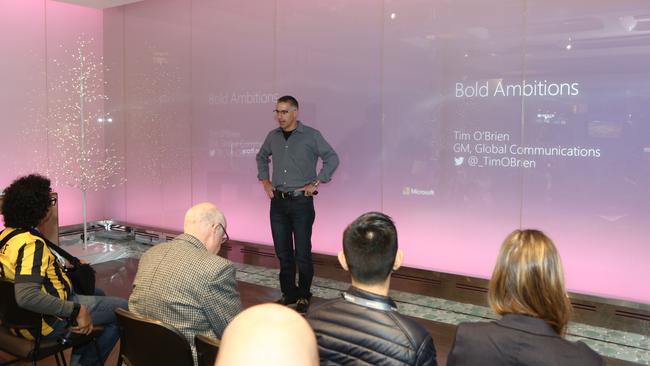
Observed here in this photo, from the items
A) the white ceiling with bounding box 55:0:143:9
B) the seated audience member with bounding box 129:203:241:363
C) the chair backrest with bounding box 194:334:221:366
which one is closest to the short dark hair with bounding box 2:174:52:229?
the seated audience member with bounding box 129:203:241:363

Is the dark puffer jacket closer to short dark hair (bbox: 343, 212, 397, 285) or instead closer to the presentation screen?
→ short dark hair (bbox: 343, 212, 397, 285)

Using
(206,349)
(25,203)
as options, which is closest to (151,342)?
(206,349)

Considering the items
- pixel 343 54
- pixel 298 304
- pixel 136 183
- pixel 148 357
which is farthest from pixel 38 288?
pixel 136 183

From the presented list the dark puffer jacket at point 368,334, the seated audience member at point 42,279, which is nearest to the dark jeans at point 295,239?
the seated audience member at point 42,279

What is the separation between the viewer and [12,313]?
8.41 feet

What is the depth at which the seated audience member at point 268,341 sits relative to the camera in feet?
2.87

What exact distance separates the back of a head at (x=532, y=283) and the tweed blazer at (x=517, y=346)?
0.05 m

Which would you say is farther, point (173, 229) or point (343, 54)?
point (173, 229)

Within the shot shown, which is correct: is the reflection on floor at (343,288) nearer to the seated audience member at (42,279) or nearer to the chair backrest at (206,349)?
the seated audience member at (42,279)

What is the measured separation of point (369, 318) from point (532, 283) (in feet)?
1.66

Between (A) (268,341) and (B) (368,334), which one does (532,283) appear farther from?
(A) (268,341)

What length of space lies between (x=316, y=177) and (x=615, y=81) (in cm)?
237

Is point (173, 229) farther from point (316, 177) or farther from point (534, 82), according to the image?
point (534, 82)

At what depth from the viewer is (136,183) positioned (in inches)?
287
